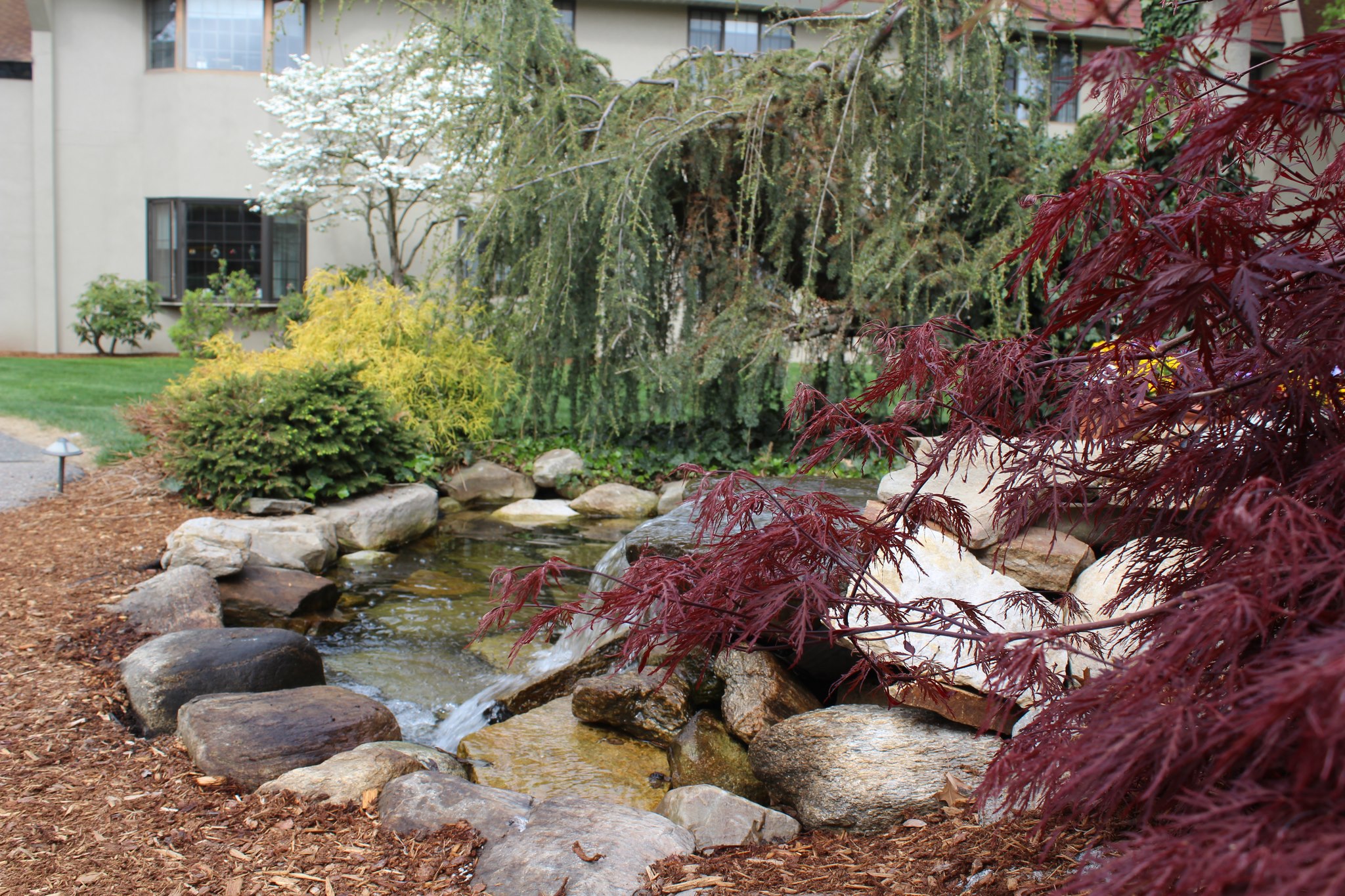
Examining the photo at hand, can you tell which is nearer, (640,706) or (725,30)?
(640,706)

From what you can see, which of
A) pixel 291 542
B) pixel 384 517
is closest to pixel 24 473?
pixel 291 542

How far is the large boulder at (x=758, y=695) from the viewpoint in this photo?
12.6ft

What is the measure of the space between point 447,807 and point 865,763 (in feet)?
4.49

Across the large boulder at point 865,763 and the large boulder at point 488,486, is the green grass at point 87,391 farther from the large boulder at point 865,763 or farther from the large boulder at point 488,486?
the large boulder at point 865,763

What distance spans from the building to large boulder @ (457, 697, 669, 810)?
1383 centimetres

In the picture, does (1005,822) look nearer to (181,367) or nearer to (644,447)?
(644,447)

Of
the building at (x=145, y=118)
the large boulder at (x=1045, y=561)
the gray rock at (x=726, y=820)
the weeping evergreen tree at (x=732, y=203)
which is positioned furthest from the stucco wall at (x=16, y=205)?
the large boulder at (x=1045, y=561)

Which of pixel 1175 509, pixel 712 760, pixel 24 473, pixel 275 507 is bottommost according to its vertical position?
pixel 712 760

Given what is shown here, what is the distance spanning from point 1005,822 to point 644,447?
726 cm

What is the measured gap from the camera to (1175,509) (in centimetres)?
204

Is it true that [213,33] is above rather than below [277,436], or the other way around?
above

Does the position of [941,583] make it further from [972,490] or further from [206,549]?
[206,549]

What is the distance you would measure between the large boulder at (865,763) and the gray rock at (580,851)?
19.7 inches

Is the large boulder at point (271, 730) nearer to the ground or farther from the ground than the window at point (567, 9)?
nearer to the ground
